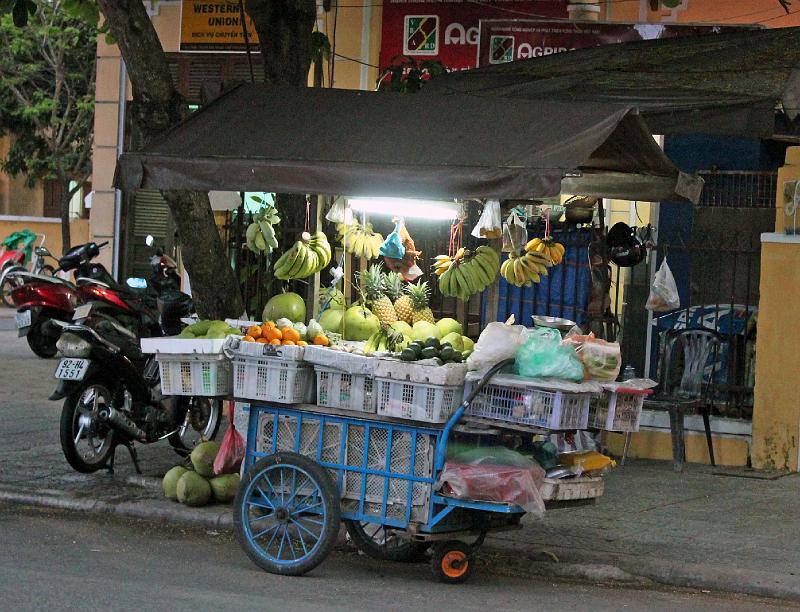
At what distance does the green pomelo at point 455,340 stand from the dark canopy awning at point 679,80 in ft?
6.68

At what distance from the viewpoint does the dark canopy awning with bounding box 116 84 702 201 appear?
631cm

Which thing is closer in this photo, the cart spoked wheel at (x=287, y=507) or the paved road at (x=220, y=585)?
the paved road at (x=220, y=585)

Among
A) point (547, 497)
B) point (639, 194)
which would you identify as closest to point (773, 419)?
point (639, 194)

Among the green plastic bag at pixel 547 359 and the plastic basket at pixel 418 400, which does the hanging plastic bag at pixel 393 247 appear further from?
the green plastic bag at pixel 547 359

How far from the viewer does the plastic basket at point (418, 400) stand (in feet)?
20.2

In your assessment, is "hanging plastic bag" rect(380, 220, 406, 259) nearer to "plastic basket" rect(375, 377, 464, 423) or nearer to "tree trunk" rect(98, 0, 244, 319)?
"tree trunk" rect(98, 0, 244, 319)

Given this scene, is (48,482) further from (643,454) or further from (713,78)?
Answer: (713,78)

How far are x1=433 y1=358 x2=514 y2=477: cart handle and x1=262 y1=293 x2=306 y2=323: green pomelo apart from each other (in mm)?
2008

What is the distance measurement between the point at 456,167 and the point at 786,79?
123 inches

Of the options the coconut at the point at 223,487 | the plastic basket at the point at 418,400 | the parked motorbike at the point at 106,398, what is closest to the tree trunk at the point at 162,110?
the parked motorbike at the point at 106,398

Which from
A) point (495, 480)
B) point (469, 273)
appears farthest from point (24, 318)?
point (495, 480)

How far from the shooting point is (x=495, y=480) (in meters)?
6.09

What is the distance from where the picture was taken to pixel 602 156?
24.8 feet

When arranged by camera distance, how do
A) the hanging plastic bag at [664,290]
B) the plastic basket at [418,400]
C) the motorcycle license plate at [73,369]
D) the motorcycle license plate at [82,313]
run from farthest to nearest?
the hanging plastic bag at [664,290] < the motorcycle license plate at [82,313] < the motorcycle license plate at [73,369] < the plastic basket at [418,400]
